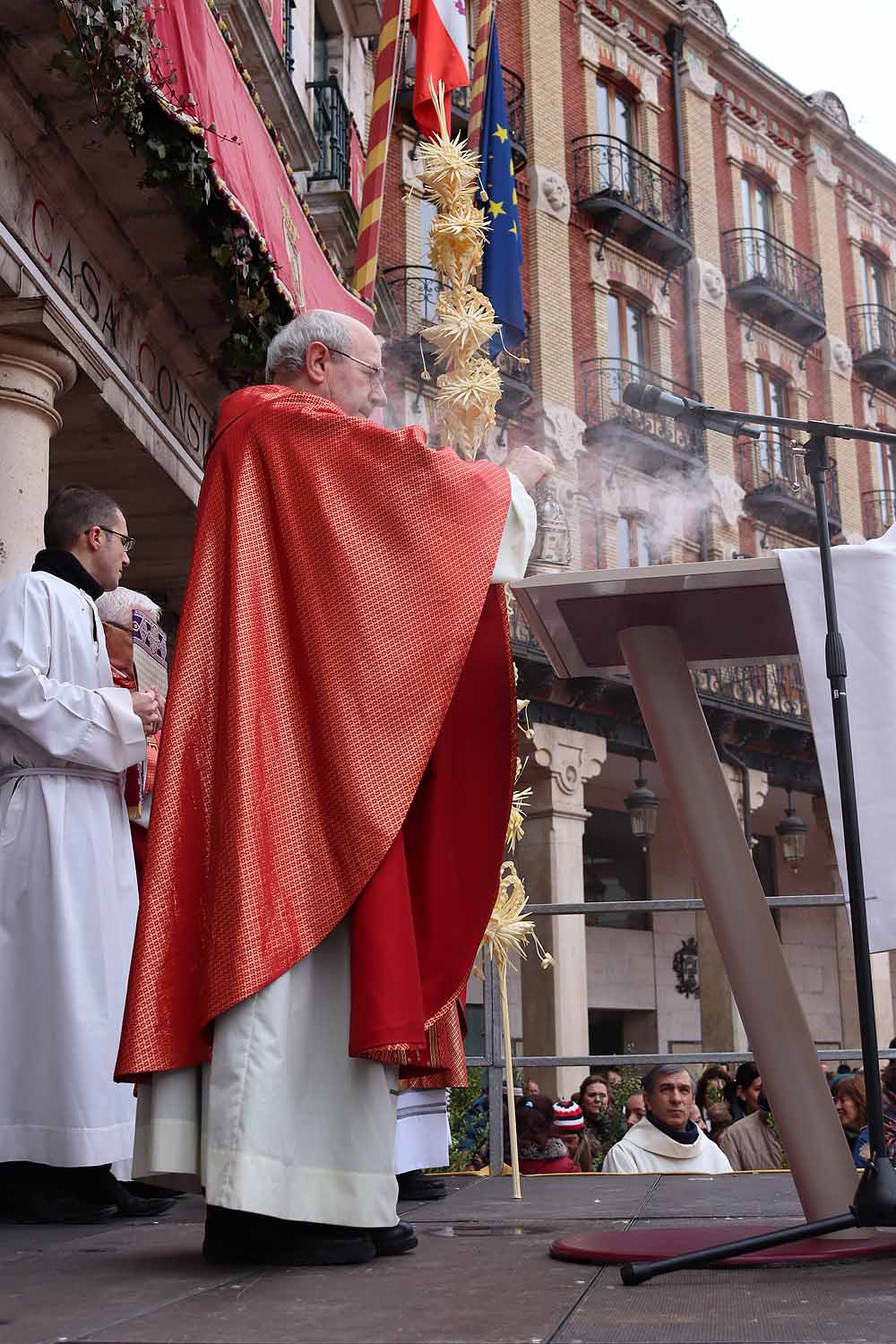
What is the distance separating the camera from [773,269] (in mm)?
24047

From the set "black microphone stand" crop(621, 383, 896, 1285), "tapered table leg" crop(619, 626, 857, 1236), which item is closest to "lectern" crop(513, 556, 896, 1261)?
"tapered table leg" crop(619, 626, 857, 1236)

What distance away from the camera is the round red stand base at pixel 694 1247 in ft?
7.70

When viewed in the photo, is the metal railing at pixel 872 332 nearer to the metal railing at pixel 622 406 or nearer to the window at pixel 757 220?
the window at pixel 757 220

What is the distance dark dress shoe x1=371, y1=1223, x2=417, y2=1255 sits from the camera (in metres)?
2.59

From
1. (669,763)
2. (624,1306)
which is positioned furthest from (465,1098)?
(624,1306)

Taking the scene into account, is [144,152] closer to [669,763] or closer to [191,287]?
[191,287]

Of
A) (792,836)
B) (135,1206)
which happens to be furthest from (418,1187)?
(792,836)

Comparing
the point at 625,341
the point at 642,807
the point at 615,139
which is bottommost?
the point at 642,807

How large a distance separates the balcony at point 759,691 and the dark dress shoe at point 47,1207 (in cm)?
1474

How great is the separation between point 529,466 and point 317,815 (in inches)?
32.3

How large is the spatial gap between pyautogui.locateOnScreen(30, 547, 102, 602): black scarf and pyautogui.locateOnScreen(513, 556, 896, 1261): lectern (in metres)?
1.48

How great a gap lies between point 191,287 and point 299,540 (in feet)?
16.9

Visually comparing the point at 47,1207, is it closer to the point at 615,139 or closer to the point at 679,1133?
the point at 679,1133

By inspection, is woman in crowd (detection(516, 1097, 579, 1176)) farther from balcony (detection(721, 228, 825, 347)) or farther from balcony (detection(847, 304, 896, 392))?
balcony (detection(847, 304, 896, 392))
